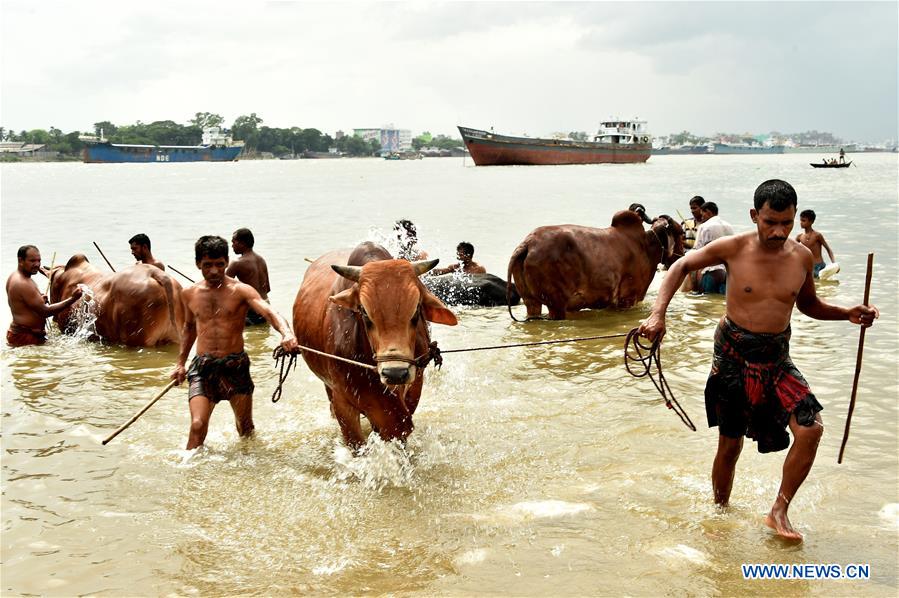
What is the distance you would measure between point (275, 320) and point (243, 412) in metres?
1.23

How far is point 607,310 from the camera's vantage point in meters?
11.4

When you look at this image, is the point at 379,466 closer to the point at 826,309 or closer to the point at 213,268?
the point at 213,268

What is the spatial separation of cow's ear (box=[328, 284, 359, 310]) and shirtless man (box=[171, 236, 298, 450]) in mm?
941

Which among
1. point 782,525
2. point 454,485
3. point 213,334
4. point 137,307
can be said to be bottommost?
point 454,485

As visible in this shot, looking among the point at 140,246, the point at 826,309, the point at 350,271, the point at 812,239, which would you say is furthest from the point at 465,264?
the point at 826,309

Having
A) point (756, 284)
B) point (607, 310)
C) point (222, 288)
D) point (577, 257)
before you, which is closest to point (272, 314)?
point (222, 288)

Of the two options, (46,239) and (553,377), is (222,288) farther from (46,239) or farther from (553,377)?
(46,239)

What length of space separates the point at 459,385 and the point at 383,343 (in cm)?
341

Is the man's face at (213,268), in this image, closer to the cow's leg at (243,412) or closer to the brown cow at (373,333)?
the brown cow at (373,333)

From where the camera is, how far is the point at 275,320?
549 cm

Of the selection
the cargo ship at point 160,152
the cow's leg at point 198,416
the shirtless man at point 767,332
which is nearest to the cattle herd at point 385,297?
the cow's leg at point 198,416

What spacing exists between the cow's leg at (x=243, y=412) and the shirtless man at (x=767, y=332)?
3.39m

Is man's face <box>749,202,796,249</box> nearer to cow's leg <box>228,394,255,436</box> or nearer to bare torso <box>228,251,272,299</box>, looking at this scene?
cow's leg <box>228,394,255,436</box>

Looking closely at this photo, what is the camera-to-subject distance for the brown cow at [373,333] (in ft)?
15.9
